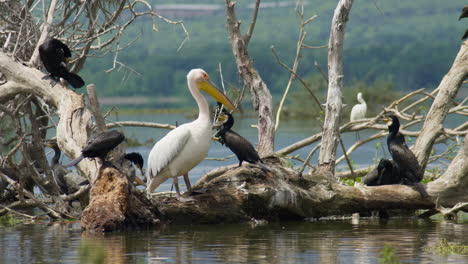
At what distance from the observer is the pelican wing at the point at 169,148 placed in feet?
29.0

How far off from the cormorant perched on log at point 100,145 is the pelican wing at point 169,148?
1.74 feet

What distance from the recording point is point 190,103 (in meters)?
66.1

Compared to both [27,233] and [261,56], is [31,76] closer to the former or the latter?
[27,233]

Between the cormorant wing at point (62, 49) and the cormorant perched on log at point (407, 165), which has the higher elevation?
the cormorant wing at point (62, 49)

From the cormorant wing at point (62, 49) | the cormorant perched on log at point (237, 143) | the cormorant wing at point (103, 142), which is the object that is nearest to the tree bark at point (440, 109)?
the cormorant perched on log at point (237, 143)

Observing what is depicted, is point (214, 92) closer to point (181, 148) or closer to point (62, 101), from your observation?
point (181, 148)

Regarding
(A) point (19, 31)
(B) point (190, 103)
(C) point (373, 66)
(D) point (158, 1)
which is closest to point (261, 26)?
(D) point (158, 1)

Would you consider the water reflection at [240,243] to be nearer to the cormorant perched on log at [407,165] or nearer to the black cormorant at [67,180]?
the cormorant perched on log at [407,165]

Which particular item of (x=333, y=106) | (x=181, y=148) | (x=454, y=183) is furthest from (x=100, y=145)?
(x=454, y=183)

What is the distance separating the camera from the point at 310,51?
263 ft

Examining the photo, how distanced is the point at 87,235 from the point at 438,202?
3.50 m

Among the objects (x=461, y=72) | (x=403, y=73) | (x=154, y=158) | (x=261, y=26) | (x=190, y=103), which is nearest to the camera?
(x=154, y=158)

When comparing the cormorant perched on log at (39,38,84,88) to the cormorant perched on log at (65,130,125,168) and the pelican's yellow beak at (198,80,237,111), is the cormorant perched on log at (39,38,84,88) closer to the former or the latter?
the cormorant perched on log at (65,130,125,168)

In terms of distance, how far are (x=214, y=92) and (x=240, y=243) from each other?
215 cm
